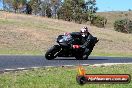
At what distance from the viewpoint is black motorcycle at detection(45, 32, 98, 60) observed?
21938 mm

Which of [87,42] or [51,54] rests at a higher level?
[87,42]

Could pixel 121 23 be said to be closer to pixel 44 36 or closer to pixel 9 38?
pixel 44 36

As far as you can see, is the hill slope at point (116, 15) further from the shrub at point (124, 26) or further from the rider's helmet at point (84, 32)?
the rider's helmet at point (84, 32)

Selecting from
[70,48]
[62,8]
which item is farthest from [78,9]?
[70,48]

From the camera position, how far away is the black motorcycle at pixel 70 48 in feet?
72.0

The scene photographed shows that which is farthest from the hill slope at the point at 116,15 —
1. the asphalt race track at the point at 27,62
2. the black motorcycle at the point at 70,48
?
the asphalt race track at the point at 27,62

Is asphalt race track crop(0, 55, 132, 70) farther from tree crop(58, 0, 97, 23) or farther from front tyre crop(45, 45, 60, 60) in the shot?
tree crop(58, 0, 97, 23)

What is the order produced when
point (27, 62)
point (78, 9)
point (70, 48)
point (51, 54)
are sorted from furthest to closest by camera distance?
point (78, 9)
point (70, 48)
point (51, 54)
point (27, 62)

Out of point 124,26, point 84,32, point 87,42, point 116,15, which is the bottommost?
point 116,15

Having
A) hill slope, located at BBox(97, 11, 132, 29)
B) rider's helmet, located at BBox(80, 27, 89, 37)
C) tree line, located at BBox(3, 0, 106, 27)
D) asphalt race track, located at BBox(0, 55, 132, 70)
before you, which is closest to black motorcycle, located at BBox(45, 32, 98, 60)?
rider's helmet, located at BBox(80, 27, 89, 37)

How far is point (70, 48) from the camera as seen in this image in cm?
2264

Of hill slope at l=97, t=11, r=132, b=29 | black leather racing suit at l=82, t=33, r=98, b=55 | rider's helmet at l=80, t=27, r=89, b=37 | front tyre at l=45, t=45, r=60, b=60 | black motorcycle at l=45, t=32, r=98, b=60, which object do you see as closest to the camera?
front tyre at l=45, t=45, r=60, b=60

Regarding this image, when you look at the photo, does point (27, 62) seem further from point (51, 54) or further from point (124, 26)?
point (124, 26)

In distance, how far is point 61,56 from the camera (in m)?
22.4
